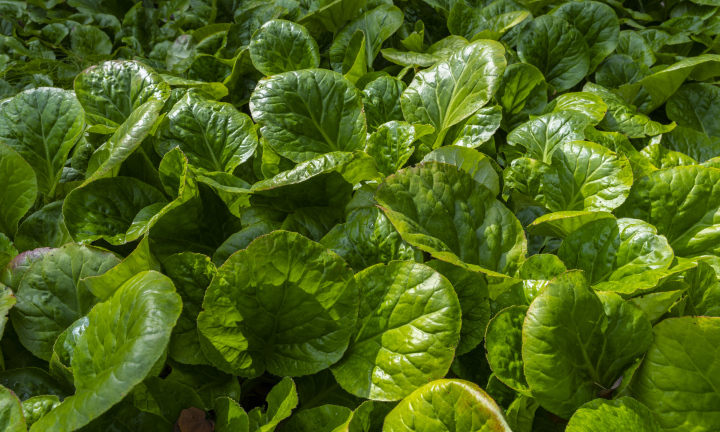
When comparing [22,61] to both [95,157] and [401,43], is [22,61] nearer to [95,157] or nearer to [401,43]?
[95,157]

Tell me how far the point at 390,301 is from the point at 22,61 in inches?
86.7

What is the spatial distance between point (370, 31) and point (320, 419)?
1386 millimetres

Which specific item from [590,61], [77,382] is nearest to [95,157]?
[77,382]

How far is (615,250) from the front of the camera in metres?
1.13

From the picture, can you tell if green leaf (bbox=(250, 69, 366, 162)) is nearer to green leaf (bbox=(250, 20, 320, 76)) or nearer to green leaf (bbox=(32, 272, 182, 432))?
green leaf (bbox=(250, 20, 320, 76))

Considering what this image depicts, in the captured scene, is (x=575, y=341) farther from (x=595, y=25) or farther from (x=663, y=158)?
(x=595, y=25)

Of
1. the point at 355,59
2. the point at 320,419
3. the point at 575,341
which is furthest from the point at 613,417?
the point at 355,59

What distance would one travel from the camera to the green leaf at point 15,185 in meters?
1.33

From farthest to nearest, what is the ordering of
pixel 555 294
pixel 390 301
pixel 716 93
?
pixel 716 93, pixel 390 301, pixel 555 294

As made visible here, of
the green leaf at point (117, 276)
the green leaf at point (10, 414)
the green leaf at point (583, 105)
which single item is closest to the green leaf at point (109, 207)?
the green leaf at point (117, 276)

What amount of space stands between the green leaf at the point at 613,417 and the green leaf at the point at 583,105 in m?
0.88

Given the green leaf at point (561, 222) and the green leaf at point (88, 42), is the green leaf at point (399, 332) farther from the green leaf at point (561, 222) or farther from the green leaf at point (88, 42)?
the green leaf at point (88, 42)

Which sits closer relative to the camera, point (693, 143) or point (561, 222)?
point (561, 222)

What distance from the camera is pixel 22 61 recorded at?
7.62ft
